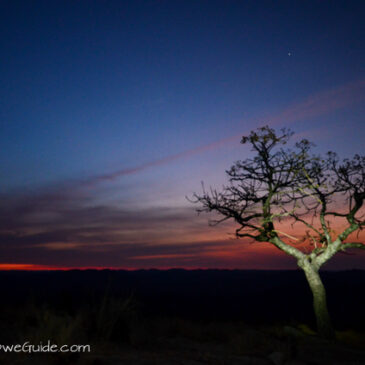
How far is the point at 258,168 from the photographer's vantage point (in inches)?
563

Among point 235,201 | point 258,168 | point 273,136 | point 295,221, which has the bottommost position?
point 295,221

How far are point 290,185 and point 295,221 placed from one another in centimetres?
159
